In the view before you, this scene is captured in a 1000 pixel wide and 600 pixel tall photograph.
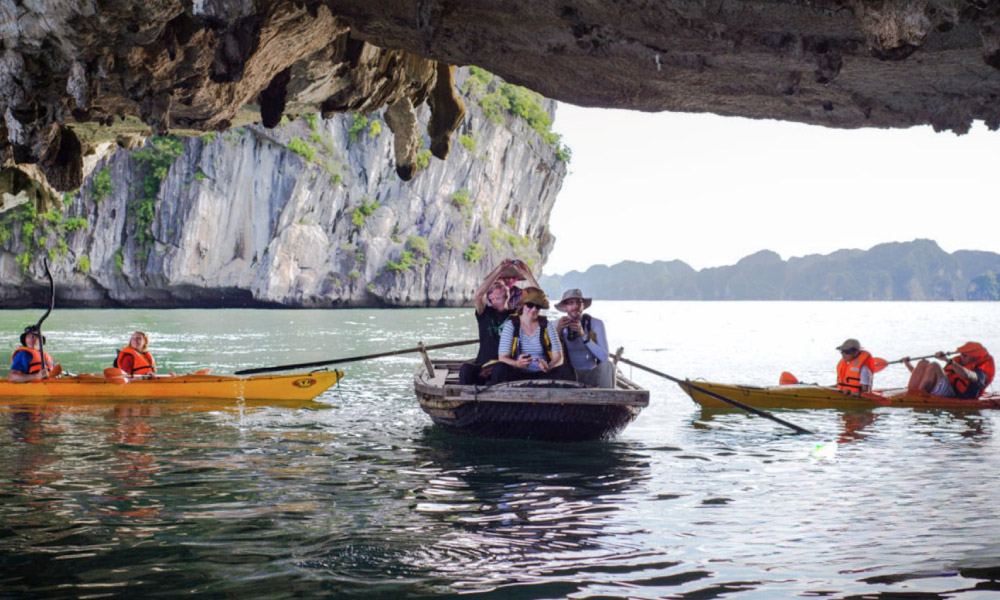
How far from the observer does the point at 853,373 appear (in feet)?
45.8

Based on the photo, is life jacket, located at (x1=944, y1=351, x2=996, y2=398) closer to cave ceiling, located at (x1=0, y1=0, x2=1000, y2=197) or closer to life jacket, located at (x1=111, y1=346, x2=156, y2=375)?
cave ceiling, located at (x1=0, y1=0, x2=1000, y2=197)

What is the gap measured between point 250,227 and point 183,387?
4575 cm

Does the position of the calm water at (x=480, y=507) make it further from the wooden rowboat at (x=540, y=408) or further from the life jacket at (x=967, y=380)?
the life jacket at (x=967, y=380)

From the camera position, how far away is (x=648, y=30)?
8.25 meters

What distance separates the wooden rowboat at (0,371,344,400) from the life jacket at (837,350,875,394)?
7.69 meters

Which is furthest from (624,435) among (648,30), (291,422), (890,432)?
(648,30)

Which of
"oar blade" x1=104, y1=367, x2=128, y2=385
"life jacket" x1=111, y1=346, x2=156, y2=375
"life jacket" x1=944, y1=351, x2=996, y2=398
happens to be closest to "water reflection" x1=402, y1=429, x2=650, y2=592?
"oar blade" x1=104, y1=367, x2=128, y2=385

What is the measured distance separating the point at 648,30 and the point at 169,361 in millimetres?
16627

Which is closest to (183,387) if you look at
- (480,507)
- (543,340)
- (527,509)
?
(543,340)

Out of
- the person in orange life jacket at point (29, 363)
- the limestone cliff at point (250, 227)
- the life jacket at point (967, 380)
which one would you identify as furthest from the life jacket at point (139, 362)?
the limestone cliff at point (250, 227)

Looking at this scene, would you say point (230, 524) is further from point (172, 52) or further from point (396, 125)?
point (396, 125)

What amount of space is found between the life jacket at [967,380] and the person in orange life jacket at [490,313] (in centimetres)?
774

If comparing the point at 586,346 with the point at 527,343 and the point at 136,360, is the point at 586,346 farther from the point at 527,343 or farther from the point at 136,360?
the point at 136,360

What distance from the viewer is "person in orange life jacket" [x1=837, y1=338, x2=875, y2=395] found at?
45.5ft
